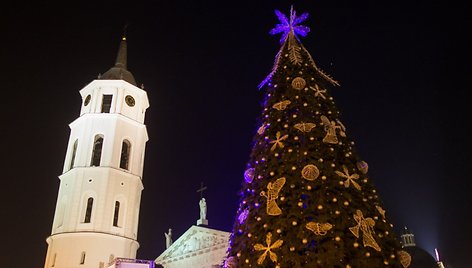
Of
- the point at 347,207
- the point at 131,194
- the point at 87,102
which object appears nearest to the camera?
the point at 347,207

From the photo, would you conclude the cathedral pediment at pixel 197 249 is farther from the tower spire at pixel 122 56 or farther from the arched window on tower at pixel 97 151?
the tower spire at pixel 122 56

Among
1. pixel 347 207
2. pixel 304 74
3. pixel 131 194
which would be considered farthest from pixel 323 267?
pixel 131 194

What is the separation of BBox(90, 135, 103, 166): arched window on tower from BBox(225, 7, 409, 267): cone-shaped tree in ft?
65.6

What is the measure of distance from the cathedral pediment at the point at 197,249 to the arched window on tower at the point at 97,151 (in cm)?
819

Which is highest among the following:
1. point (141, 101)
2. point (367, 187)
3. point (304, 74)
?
point (141, 101)

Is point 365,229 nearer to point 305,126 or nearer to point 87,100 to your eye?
point 305,126

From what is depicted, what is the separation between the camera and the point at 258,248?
7.81 m

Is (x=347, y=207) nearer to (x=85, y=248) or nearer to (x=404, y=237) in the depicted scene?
(x=85, y=248)

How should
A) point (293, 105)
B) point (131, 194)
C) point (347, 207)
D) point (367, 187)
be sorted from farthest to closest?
point (131, 194)
point (293, 105)
point (367, 187)
point (347, 207)

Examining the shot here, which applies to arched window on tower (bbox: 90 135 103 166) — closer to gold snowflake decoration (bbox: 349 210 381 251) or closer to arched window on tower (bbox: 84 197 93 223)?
arched window on tower (bbox: 84 197 93 223)

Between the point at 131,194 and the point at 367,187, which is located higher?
the point at 131,194

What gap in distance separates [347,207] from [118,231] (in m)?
20.6

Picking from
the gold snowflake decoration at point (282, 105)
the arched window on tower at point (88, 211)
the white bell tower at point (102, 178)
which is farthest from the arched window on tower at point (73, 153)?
the gold snowflake decoration at point (282, 105)

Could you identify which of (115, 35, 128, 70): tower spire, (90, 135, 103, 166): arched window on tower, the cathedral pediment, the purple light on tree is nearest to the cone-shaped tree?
the purple light on tree
